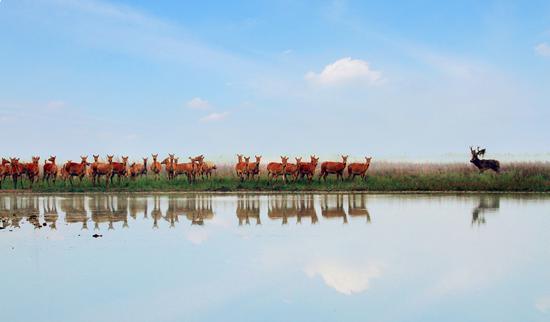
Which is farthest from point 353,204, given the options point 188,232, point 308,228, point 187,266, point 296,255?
point 187,266

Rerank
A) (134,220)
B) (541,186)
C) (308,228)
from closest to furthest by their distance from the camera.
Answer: (308,228) → (134,220) → (541,186)

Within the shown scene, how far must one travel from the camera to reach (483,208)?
20.1 metres

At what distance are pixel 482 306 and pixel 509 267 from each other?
2426mm

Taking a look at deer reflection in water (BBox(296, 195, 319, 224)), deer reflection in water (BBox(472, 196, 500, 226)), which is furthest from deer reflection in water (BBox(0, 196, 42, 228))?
deer reflection in water (BBox(472, 196, 500, 226))

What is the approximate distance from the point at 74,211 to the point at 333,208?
7.60 m

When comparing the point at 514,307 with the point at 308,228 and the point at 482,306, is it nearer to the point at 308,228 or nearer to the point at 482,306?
the point at 482,306

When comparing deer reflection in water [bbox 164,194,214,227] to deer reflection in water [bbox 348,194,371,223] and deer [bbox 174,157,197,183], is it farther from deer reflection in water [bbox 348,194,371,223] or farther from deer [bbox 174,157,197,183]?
deer [bbox 174,157,197,183]

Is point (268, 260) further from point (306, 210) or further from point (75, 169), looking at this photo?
point (75, 169)

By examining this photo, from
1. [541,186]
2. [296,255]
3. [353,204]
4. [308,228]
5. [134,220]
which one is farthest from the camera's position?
[541,186]

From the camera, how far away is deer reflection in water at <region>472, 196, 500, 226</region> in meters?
16.5

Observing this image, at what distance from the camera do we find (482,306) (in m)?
7.94

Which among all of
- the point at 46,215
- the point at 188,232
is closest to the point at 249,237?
the point at 188,232

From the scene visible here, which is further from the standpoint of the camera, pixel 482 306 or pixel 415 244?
pixel 415 244

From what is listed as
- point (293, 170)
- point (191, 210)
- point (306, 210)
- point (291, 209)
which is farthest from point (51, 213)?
point (293, 170)
